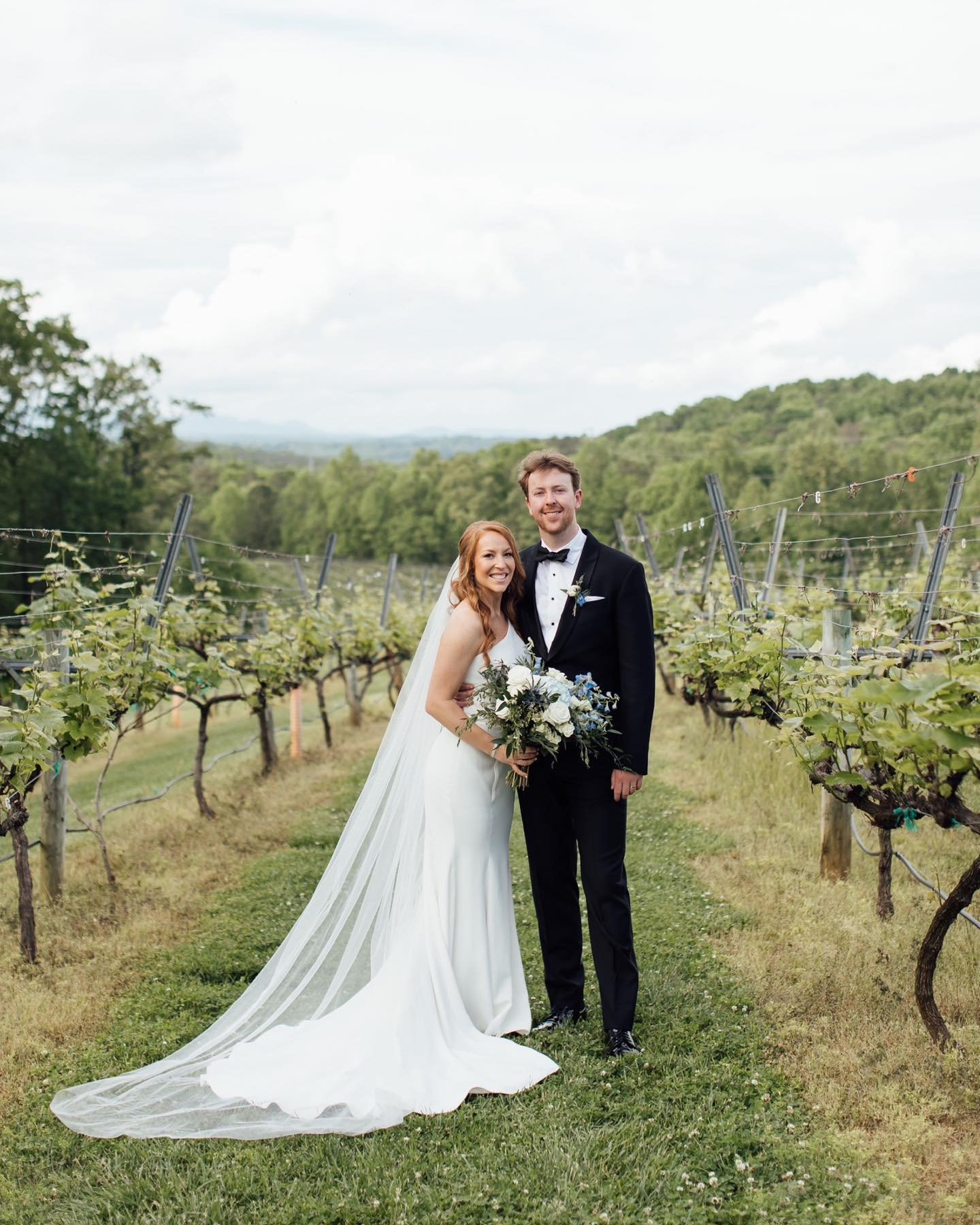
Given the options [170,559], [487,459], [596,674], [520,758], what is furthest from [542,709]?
[487,459]

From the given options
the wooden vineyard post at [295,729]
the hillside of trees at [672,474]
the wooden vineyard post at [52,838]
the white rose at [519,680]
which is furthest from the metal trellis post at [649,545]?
the hillside of trees at [672,474]

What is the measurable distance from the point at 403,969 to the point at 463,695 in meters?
1.02

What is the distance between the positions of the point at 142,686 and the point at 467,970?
2.85 metres

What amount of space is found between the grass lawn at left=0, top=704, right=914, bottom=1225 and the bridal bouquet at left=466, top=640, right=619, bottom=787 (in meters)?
1.11

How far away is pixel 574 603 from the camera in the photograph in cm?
392

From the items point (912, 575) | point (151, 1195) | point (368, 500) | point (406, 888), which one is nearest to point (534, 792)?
point (406, 888)

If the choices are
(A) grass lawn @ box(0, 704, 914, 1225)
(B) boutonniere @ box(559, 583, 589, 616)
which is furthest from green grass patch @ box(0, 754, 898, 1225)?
(B) boutonniere @ box(559, 583, 589, 616)

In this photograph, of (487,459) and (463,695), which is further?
(487,459)

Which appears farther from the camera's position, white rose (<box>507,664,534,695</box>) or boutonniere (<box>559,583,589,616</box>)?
boutonniere (<box>559,583,589,616</box>)

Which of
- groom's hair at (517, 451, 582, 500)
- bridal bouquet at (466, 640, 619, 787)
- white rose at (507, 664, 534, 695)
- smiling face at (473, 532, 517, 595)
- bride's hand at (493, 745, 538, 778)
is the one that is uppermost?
groom's hair at (517, 451, 582, 500)

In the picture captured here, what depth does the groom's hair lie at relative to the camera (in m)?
3.85

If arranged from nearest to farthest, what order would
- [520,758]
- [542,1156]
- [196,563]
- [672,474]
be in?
[542,1156]
[520,758]
[196,563]
[672,474]

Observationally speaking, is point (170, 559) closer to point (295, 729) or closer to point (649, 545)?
point (295, 729)

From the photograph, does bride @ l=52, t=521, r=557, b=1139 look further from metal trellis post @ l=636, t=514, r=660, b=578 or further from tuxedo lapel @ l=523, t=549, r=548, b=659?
metal trellis post @ l=636, t=514, r=660, b=578
